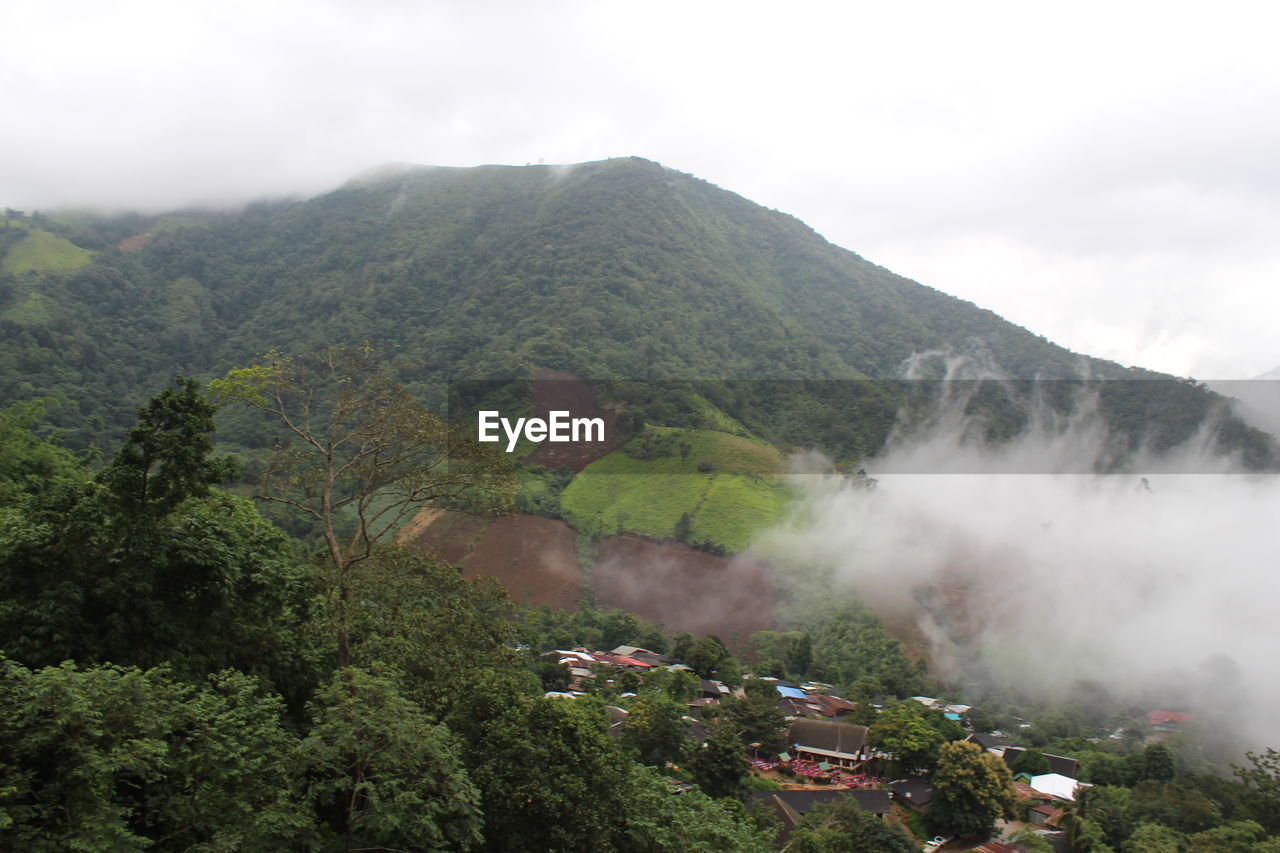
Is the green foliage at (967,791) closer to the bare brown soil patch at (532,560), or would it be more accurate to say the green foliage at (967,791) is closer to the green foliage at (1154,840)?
the green foliage at (1154,840)

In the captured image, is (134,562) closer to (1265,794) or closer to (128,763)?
(128,763)

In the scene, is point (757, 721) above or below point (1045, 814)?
above

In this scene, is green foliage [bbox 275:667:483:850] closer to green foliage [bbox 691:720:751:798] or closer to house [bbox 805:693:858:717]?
green foliage [bbox 691:720:751:798]

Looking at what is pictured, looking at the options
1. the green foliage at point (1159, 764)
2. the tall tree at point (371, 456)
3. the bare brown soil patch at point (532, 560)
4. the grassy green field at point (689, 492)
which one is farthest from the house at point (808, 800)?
the grassy green field at point (689, 492)

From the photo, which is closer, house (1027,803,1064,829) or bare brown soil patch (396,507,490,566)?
house (1027,803,1064,829)

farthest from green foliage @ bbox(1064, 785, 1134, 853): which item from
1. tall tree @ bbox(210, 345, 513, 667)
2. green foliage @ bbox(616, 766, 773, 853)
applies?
tall tree @ bbox(210, 345, 513, 667)

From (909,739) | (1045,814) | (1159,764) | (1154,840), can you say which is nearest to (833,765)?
(909,739)
